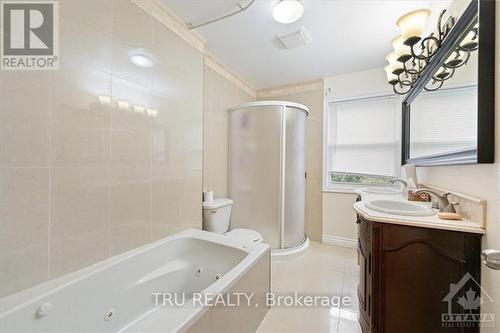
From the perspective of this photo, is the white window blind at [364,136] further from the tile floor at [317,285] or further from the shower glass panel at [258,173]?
the tile floor at [317,285]

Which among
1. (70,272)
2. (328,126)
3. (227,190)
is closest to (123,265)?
(70,272)

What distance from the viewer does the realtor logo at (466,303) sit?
91cm

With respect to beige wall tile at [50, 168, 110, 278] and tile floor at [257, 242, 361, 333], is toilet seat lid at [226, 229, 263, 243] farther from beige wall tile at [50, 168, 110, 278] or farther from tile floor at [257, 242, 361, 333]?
beige wall tile at [50, 168, 110, 278]

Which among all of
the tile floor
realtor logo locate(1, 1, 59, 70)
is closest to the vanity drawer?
the tile floor

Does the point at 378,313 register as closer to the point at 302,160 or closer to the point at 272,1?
the point at 302,160

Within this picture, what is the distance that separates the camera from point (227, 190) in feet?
8.80

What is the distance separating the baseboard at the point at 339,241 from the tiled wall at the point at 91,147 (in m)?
2.09

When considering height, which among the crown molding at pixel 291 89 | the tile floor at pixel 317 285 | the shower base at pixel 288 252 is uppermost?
the crown molding at pixel 291 89

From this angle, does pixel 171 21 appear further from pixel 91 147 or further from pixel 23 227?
pixel 23 227

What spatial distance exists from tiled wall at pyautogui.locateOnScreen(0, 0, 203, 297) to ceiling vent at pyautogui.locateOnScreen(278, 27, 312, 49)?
1007 millimetres

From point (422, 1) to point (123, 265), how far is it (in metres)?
2.95

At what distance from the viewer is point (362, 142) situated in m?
2.74

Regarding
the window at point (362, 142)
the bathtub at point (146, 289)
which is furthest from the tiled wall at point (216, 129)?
the window at point (362, 142)

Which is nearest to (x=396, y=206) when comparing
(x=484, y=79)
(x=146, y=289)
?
(x=484, y=79)
